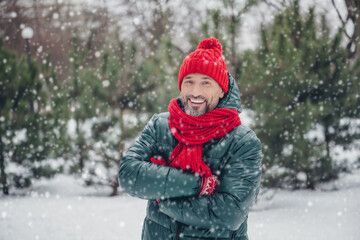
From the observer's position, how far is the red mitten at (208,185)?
140cm

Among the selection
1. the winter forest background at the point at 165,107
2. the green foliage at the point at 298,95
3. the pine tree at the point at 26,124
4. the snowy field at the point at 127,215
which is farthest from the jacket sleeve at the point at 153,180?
the pine tree at the point at 26,124

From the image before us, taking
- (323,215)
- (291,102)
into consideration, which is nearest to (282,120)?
(291,102)

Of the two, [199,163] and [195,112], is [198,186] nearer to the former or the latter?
[199,163]

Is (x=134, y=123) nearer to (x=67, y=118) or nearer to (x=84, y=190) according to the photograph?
(x=67, y=118)

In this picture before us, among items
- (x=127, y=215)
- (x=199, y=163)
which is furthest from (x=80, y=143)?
(x=199, y=163)

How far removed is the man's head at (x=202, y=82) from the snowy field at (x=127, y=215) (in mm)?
3248

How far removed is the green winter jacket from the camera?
1.37 m

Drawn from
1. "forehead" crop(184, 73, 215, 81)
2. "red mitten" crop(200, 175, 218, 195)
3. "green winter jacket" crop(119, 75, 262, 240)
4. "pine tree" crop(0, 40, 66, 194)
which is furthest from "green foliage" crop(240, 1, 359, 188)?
"pine tree" crop(0, 40, 66, 194)

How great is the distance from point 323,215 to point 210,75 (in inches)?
178

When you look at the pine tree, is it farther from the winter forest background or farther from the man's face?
the man's face

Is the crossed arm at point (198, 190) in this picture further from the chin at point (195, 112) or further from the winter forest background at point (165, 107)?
the winter forest background at point (165, 107)

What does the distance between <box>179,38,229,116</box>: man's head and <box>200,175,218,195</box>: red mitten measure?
0.35 meters

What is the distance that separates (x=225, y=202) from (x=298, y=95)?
15.5 ft

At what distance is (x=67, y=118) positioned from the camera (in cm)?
621
